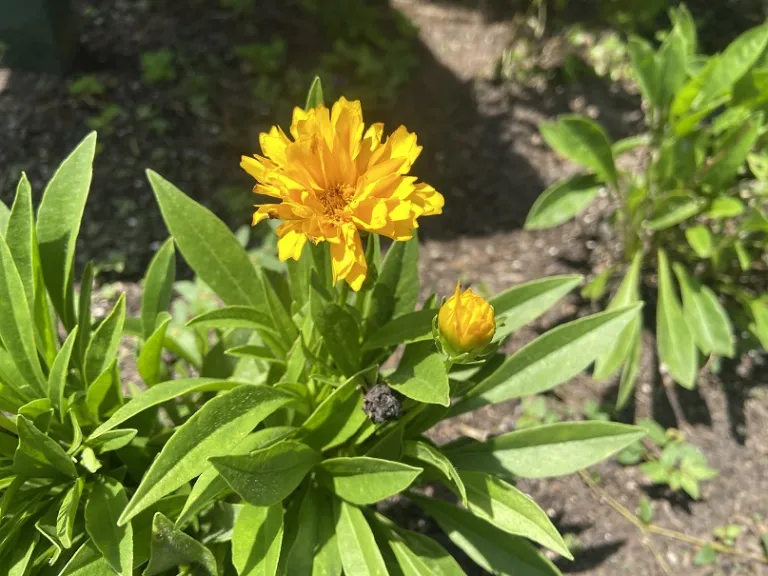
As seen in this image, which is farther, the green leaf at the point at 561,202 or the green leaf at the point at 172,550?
the green leaf at the point at 561,202

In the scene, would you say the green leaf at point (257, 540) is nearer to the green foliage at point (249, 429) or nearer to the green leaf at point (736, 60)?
the green foliage at point (249, 429)

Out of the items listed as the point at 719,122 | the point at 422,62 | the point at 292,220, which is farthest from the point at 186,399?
the point at 422,62

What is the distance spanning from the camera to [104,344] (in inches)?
46.6

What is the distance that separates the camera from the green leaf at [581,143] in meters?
1.99

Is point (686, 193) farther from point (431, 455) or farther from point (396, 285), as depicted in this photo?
point (431, 455)

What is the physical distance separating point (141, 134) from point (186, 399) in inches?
48.9

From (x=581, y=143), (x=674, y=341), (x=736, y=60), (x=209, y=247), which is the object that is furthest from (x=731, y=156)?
(x=209, y=247)

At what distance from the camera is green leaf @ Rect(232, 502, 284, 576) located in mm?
1034

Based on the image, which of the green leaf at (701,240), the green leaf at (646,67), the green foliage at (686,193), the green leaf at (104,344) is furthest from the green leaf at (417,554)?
the green leaf at (646,67)

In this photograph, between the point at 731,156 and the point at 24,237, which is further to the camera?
the point at 731,156

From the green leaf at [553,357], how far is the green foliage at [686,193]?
0.53 meters

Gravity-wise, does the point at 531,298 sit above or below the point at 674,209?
above

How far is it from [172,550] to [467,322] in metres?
0.57

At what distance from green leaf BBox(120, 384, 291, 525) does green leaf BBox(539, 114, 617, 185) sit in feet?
4.27
